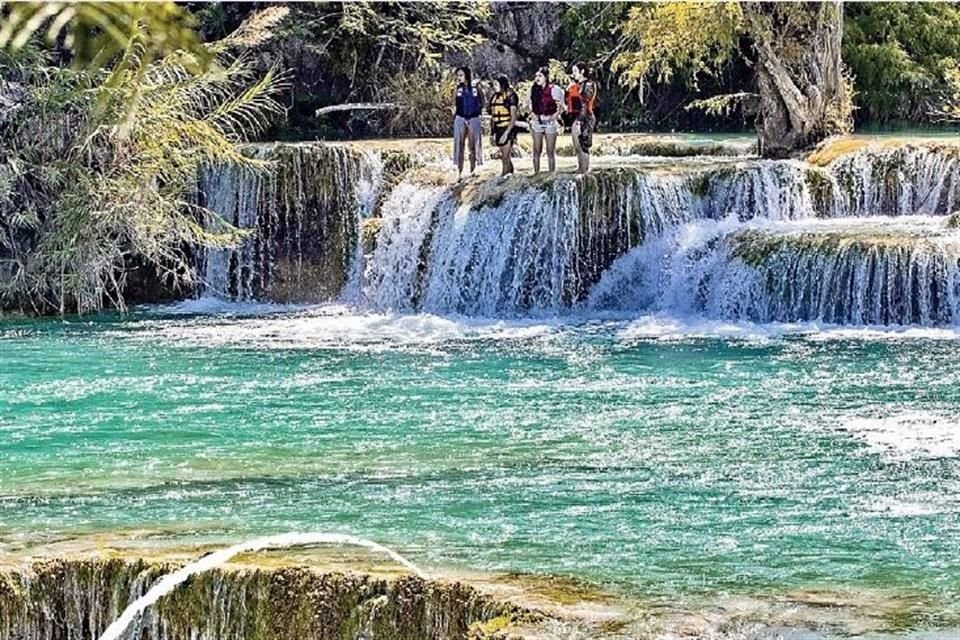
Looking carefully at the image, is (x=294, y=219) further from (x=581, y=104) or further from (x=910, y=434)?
(x=910, y=434)

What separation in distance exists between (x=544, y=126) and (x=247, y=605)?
11.2 meters

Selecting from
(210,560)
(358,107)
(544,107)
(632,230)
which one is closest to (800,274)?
(632,230)

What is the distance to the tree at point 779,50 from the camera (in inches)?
840

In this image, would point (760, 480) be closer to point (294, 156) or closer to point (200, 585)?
point (200, 585)

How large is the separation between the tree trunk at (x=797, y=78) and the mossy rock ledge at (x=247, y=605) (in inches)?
624

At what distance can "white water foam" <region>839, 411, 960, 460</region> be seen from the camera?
10.1 m

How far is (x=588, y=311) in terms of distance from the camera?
1806 centimetres

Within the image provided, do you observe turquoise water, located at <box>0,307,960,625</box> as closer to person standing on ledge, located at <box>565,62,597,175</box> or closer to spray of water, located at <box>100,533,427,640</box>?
person standing on ledge, located at <box>565,62,597,175</box>

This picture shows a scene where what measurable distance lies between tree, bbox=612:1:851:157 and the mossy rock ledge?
1555 centimetres

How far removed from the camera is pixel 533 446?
10672mm

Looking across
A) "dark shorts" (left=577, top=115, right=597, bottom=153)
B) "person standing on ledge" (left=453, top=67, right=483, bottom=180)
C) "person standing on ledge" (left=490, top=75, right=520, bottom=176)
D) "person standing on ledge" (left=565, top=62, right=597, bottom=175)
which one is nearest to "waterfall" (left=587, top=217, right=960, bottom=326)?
"dark shorts" (left=577, top=115, right=597, bottom=153)

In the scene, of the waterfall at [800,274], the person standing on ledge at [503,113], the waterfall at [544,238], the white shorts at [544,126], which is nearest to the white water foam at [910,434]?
the waterfall at [800,274]

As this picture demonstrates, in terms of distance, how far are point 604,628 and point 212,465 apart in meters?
4.55

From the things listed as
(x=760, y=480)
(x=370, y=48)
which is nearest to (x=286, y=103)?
(x=370, y=48)
